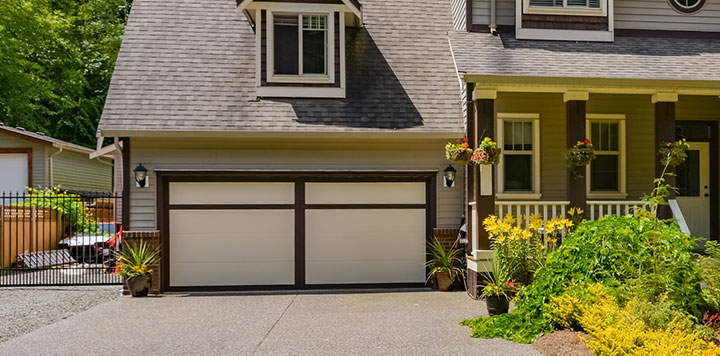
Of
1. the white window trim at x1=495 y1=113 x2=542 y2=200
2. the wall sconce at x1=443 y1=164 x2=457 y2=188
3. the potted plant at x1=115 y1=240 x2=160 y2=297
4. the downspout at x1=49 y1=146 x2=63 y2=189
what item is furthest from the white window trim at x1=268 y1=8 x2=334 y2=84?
the downspout at x1=49 y1=146 x2=63 y2=189

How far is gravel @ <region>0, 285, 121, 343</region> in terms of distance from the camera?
8.09 m

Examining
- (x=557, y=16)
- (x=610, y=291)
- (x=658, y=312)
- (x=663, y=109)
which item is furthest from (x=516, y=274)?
(x=557, y=16)

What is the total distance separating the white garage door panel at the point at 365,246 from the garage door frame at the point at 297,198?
3.6 inches

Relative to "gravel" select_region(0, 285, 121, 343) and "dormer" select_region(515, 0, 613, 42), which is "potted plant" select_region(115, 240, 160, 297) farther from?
"dormer" select_region(515, 0, 613, 42)

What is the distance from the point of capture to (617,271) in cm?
636

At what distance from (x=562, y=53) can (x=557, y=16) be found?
98cm

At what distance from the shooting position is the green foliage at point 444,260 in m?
10.4

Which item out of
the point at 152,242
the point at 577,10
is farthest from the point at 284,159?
the point at 577,10

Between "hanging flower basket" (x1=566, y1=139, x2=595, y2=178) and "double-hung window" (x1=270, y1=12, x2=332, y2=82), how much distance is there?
4417 mm

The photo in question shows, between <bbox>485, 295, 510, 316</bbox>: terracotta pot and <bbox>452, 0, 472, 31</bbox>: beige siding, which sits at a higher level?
<bbox>452, 0, 472, 31</bbox>: beige siding

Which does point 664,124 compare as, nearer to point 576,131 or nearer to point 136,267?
point 576,131

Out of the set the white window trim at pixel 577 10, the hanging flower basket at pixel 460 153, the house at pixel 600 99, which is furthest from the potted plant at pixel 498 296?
the white window trim at pixel 577 10

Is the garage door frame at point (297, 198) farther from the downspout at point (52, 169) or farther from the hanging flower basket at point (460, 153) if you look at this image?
the downspout at point (52, 169)

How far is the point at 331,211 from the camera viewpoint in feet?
35.5
